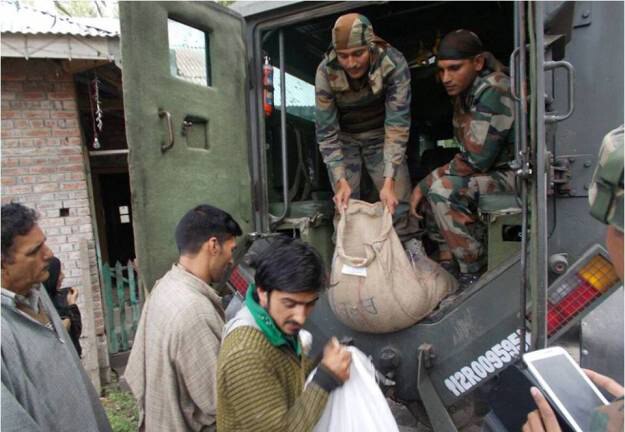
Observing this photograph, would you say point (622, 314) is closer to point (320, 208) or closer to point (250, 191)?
point (320, 208)

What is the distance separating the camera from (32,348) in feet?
5.18

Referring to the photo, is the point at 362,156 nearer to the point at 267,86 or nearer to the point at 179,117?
the point at 267,86

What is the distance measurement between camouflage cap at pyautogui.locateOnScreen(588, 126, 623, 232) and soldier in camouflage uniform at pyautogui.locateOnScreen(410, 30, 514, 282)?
1.41 metres

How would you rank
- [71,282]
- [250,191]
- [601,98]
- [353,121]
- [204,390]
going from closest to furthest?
[204,390], [601,98], [250,191], [353,121], [71,282]

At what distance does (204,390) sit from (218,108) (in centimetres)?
144

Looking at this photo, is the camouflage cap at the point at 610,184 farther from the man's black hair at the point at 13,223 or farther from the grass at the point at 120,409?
the grass at the point at 120,409

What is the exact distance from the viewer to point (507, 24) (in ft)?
11.6

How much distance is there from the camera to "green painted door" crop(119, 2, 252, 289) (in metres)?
2.09

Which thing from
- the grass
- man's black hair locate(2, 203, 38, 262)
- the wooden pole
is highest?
man's black hair locate(2, 203, 38, 262)

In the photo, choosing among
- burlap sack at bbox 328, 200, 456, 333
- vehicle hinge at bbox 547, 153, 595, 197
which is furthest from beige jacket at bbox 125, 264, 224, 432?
vehicle hinge at bbox 547, 153, 595, 197

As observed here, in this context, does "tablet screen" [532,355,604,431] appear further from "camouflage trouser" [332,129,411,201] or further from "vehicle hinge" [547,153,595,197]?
"camouflage trouser" [332,129,411,201]

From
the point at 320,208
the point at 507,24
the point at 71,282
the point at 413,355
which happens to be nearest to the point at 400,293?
the point at 413,355

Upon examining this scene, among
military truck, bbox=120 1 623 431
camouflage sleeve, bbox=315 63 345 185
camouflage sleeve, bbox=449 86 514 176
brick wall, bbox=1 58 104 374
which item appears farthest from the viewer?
brick wall, bbox=1 58 104 374

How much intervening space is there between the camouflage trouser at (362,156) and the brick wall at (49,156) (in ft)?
8.33
